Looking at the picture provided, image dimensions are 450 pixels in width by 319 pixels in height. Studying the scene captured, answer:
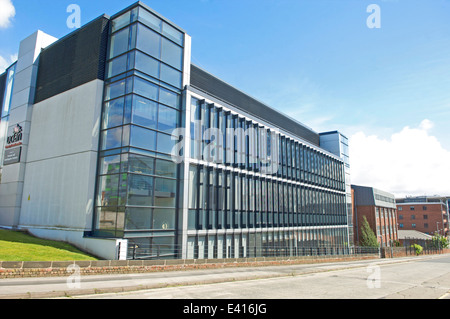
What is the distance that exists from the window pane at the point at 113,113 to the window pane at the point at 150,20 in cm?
572

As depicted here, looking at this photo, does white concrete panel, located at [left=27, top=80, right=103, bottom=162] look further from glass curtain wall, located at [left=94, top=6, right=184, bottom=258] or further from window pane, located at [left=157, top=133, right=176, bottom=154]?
window pane, located at [left=157, top=133, right=176, bottom=154]

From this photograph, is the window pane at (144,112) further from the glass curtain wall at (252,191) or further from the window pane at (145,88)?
the glass curtain wall at (252,191)

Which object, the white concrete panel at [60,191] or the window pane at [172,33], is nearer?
the white concrete panel at [60,191]

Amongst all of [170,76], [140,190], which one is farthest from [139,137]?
[170,76]

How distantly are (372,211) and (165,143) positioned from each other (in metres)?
53.7

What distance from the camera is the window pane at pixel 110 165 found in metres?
18.9

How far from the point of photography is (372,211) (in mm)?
61062

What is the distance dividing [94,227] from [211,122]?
11.6 m

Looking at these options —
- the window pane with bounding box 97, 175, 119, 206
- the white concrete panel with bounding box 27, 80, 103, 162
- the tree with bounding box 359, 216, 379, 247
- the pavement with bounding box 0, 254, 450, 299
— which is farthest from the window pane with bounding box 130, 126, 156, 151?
the tree with bounding box 359, 216, 379, 247

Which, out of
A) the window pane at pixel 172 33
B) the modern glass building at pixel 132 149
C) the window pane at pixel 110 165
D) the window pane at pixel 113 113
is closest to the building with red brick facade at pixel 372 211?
the modern glass building at pixel 132 149

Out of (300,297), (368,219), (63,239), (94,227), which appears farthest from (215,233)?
(368,219)

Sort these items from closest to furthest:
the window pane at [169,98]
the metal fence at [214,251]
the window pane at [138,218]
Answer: the window pane at [138,218], the metal fence at [214,251], the window pane at [169,98]

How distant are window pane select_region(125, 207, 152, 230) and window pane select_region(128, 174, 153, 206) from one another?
0.38 m

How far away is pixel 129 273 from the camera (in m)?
15.3
